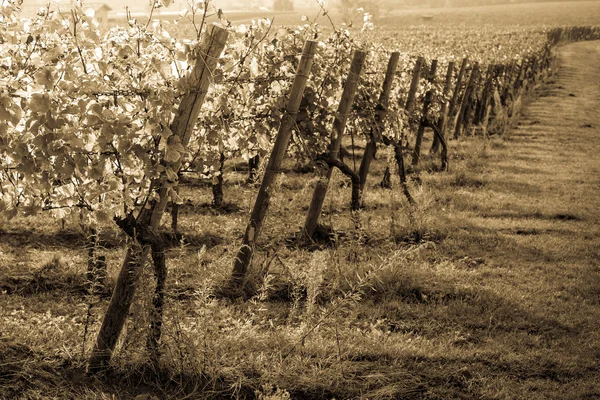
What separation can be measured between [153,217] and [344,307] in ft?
6.53

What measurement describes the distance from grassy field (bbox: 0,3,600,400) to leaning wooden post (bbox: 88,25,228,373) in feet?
0.35

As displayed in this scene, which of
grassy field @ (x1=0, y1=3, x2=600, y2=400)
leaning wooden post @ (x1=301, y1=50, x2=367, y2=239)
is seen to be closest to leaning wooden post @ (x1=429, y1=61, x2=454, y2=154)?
grassy field @ (x1=0, y1=3, x2=600, y2=400)

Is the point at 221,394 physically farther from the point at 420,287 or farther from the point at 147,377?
the point at 420,287

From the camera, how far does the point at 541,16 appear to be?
75.9 m

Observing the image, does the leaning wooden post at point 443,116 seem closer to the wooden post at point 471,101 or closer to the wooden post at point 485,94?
the wooden post at point 471,101

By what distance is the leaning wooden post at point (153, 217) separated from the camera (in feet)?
11.1

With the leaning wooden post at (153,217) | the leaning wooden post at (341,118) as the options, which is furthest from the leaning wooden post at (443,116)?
the leaning wooden post at (153,217)

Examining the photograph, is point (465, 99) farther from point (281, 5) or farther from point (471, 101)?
point (281, 5)

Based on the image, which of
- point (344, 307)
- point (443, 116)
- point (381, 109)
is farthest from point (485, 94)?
point (344, 307)

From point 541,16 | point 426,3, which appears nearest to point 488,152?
point 541,16

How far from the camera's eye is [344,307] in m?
4.89

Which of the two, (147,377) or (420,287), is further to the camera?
(420,287)

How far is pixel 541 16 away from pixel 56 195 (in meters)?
81.7

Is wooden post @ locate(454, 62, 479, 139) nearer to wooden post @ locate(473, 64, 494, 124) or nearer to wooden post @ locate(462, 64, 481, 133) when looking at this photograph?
wooden post @ locate(462, 64, 481, 133)
